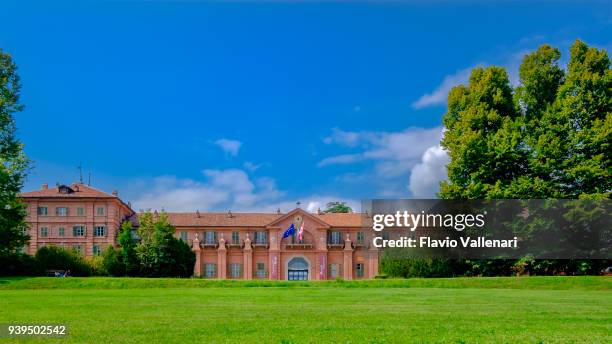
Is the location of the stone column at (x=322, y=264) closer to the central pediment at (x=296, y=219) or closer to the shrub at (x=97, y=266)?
the central pediment at (x=296, y=219)

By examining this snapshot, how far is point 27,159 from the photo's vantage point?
42375 millimetres

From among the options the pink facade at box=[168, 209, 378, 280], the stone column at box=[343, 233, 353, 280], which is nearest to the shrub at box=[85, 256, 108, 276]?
the pink facade at box=[168, 209, 378, 280]

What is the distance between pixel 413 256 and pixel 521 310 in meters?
32.0

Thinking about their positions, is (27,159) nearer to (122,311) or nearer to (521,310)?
(122,311)

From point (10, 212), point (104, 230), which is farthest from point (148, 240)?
point (104, 230)

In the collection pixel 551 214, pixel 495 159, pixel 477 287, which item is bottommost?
pixel 477 287

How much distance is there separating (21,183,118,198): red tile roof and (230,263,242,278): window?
14.5 metres

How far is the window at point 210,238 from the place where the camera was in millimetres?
71875

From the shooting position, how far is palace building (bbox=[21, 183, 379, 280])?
68500mm

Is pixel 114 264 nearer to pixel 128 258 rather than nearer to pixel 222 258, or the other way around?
pixel 128 258

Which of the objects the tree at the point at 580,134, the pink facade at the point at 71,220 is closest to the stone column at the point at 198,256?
the pink facade at the point at 71,220

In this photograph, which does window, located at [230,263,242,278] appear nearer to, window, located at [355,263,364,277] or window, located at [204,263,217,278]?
window, located at [204,263,217,278]

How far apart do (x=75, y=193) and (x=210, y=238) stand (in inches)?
576

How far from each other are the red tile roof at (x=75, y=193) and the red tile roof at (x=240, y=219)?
8.26 metres
